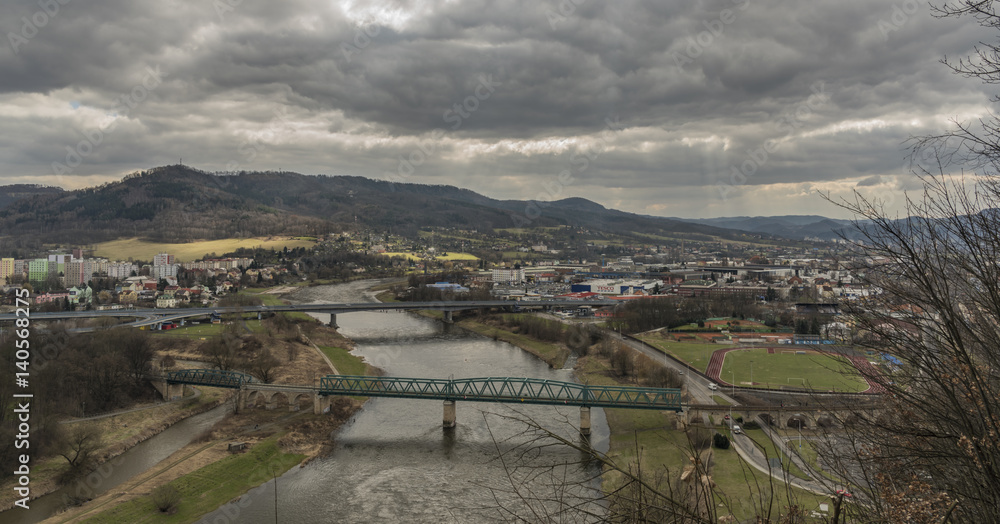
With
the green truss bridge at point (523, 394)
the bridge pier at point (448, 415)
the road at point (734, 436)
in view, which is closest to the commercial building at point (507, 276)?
the road at point (734, 436)

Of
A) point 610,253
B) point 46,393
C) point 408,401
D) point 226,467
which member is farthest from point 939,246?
point 610,253

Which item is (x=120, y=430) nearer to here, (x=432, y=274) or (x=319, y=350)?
(x=319, y=350)

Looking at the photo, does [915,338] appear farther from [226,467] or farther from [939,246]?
[226,467]

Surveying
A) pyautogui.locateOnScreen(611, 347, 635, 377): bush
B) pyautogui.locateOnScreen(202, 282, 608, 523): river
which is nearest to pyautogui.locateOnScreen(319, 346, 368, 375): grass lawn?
pyautogui.locateOnScreen(202, 282, 608, 523): river

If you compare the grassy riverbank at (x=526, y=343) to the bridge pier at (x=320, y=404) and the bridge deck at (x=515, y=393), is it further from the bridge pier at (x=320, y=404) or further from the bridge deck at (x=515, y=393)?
the bridge pier at (x=320, y=404)

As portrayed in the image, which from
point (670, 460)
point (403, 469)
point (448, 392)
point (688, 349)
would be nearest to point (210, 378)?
point (448, 392)
